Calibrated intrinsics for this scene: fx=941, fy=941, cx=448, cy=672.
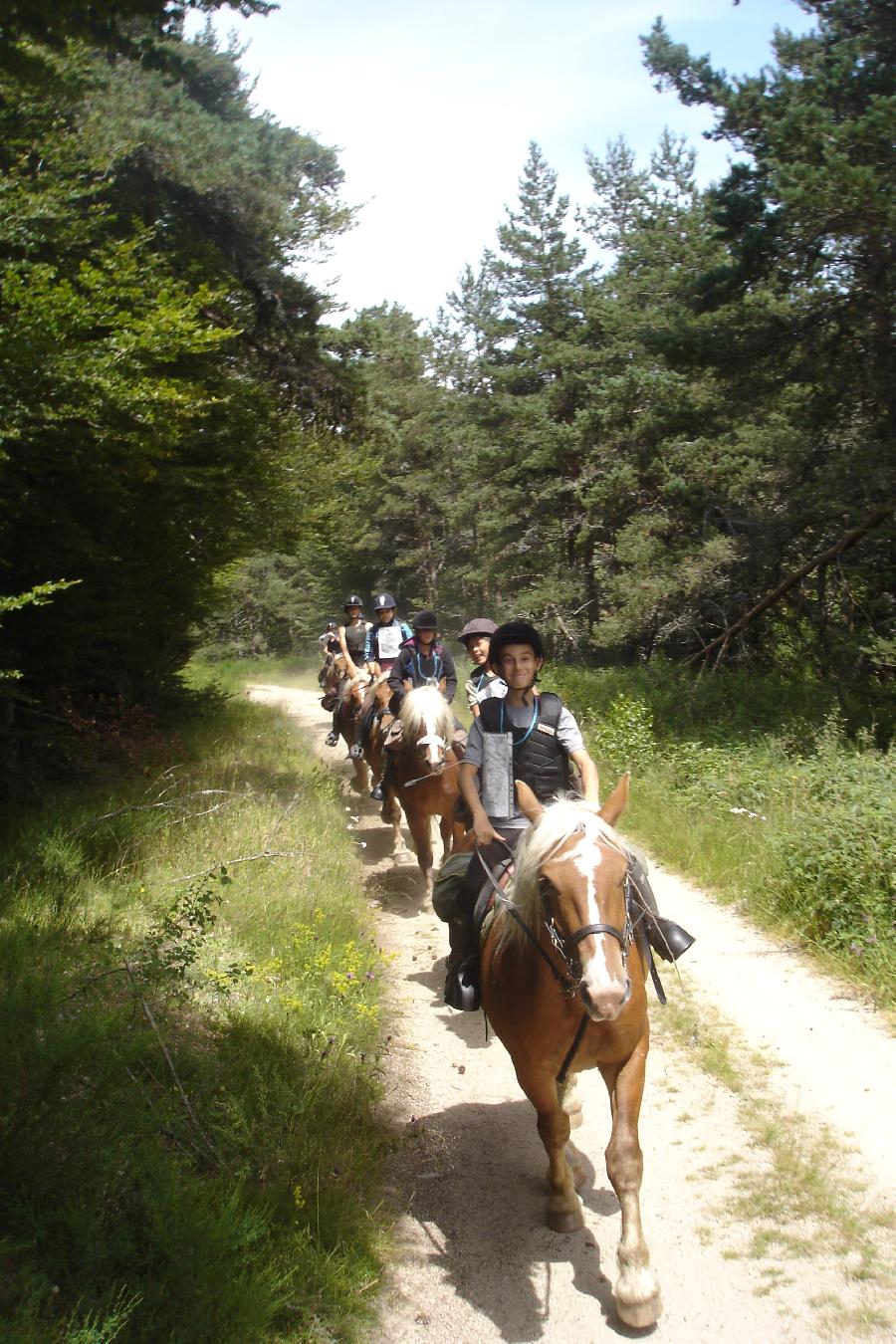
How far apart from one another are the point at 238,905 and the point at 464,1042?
6.37 ft

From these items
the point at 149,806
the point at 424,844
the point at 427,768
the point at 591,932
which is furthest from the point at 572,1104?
the point at 424,844

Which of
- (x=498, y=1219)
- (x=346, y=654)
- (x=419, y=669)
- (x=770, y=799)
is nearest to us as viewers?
(x=498, y=1219)

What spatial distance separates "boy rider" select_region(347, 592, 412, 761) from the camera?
486 inches

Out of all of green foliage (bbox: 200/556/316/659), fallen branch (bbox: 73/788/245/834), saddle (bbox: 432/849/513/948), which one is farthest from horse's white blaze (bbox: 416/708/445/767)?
green foliage (bbox: 200/556/316/659)

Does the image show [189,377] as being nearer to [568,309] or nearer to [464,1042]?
[464,1042]

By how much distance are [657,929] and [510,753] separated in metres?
1.23

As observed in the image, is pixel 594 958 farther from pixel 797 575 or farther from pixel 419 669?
pixel 797 575

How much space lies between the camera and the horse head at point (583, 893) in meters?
3.31

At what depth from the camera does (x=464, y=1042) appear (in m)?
6.22

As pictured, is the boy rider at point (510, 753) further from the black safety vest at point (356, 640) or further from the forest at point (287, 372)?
the black safety vest at point (356, 640)

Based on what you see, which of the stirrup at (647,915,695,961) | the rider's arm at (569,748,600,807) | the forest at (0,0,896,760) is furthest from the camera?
the forest at (0,0,896,760)

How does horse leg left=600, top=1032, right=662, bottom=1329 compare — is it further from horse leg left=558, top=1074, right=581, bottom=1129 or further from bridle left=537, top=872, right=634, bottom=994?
horse leg left=558, top=1074, right=581, bottom=1129

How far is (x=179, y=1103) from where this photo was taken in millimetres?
4238

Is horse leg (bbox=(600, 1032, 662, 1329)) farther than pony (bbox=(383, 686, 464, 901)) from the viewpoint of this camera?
No
